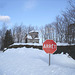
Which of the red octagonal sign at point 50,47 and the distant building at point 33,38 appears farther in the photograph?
the distant building at point 33,38

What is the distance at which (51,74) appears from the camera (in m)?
4.62

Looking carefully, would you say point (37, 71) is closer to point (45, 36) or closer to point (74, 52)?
point (74, 52)

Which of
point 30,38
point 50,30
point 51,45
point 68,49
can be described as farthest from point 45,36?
point 51,45

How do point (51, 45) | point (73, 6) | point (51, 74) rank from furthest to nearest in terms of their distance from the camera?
point (73, 6), point (51, 45), point (51, 74)

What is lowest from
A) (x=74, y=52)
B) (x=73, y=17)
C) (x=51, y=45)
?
(x=74, y=52)

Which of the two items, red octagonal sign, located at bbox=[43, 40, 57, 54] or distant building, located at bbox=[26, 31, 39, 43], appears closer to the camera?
red octagonal sign, located at bbox=[43, 40, 57, 54]

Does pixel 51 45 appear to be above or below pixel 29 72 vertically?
above

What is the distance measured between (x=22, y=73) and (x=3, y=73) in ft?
3.67

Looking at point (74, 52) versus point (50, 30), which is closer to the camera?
point (74, 52)

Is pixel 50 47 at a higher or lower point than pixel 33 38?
lower

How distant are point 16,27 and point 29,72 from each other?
162ft

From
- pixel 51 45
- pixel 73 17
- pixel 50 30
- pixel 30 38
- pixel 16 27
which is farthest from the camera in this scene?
pixel 16 27

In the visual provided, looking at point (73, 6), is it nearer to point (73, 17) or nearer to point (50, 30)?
point (73, 17)

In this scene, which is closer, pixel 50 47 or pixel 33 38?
pixel 50 47
